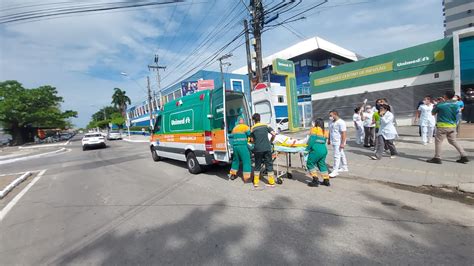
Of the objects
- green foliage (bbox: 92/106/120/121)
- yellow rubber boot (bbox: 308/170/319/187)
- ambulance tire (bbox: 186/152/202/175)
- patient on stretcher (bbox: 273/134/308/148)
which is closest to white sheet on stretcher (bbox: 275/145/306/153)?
patient on stretcher (bbox: 273/134/308/148)

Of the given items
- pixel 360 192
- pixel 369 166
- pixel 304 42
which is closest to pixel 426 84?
pixel 369 166

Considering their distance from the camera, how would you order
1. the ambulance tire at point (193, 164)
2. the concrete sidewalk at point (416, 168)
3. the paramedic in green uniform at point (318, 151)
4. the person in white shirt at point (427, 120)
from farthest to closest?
the person in white shirt at point (427, 120), the ambulance tire at point (193, 164), the paramedic in green uniform at point (318, 151), the concrete sidewalk at point (416, 168)

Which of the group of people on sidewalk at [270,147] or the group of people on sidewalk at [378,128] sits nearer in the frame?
the group of people on sidewalk at [270,147]

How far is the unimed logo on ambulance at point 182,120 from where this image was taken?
272 inches

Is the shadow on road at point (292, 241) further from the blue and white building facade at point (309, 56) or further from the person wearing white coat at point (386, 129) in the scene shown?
the blue and white building facade at point (309, 56)

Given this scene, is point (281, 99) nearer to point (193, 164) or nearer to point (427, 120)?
point (427, 120)

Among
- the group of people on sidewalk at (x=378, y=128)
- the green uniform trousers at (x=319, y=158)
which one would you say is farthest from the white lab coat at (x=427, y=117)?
the green uniform trousers at (x=319, y=158)

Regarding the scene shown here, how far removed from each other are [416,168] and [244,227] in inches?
200

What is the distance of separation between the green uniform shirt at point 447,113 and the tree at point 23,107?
39.2m

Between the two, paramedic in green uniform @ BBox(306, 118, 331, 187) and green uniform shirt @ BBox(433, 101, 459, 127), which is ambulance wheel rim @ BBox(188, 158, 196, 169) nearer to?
paramedic in green uniform @ BBox(306, 118, 331, 187)

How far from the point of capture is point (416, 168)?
570 centimetres

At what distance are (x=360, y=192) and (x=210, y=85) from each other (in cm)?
2109

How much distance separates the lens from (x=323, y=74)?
19.8m

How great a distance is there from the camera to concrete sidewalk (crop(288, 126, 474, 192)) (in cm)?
484
